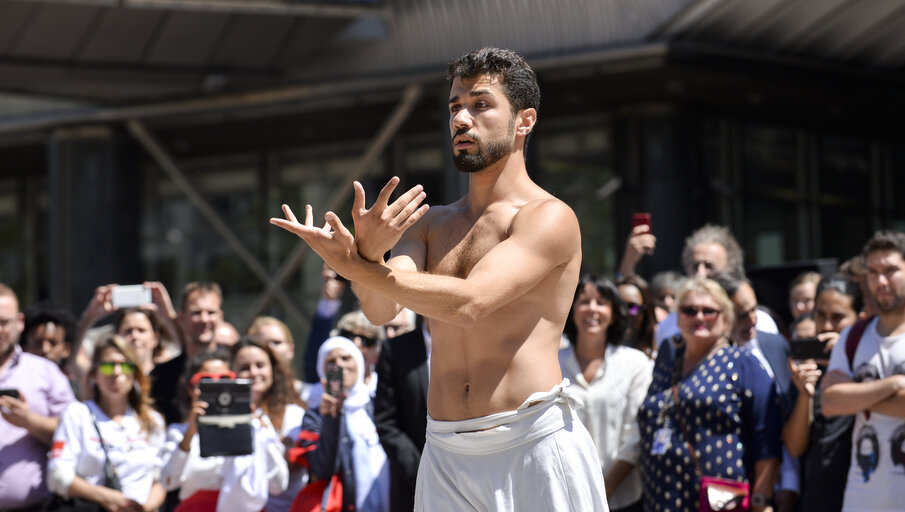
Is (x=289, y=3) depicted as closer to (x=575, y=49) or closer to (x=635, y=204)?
(x=575, y=49)

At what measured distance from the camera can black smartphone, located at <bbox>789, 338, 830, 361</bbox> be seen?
19.5 feet

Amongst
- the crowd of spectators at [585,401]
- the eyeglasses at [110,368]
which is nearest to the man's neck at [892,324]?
the crowd of spectators at [585,401]

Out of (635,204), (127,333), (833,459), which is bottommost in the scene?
(833,459)

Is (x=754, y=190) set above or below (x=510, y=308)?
above

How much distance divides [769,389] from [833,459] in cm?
43

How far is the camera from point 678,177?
14.5 m

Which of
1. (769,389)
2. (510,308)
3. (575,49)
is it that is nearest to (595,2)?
(575,49)

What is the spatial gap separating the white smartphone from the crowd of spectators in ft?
0.33

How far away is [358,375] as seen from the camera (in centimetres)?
685

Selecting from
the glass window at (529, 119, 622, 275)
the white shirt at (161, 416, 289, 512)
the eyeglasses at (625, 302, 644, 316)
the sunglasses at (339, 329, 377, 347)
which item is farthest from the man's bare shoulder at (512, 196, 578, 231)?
the glass window at (529, 119, 622, 275)

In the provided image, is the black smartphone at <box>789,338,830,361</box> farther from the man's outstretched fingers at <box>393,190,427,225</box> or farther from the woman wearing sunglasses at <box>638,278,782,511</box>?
the man's outstretched fingers at <box>393,190,427,225</box>

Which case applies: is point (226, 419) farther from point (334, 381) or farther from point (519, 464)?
point (519, 464)

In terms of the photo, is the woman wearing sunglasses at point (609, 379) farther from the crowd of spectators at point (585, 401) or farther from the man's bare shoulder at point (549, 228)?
the man's bare shoulder at point (549, 228)

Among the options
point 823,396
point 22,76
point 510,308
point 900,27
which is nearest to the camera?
point 510,308
